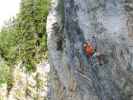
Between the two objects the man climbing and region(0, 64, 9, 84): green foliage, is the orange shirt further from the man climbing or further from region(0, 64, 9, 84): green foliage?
region(0, 64, 9, 84): green foliage

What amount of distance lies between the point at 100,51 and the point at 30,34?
1175cm

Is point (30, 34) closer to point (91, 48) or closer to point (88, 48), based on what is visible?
point (88, 48)

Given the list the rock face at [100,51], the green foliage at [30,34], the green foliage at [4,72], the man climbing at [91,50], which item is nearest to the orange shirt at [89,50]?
the man climbing at [91,50]

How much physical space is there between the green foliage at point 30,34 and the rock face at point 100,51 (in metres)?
8.62

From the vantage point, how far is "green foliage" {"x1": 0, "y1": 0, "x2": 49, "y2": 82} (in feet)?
70.0

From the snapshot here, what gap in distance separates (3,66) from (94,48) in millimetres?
13728

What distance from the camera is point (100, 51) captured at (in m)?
10.3

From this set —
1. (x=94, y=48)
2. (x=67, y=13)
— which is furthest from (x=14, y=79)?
(x=94, y=48)

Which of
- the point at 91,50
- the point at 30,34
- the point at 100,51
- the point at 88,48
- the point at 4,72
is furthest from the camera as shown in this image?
the point at 4,72

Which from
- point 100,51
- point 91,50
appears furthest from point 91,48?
point 100,51

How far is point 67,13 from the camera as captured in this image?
1180 centimetres

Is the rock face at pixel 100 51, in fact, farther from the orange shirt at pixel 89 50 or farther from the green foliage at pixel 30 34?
the green foliage at pixel 30 34

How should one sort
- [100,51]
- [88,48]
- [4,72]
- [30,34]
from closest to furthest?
[100,51]
[88,48]
[30,34]
[4,72]

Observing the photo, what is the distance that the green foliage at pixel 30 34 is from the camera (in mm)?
21328
